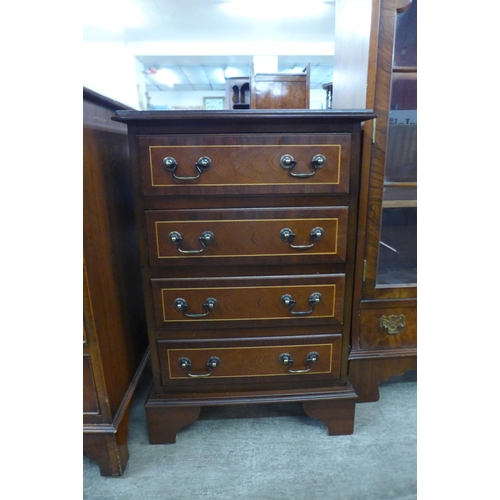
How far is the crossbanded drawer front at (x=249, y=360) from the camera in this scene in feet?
2.85

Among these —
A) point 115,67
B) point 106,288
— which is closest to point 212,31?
point 115,67

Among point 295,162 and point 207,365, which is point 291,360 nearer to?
point 207,365

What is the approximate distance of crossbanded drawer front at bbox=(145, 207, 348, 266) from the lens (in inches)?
30.5

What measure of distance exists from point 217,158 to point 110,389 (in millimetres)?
649

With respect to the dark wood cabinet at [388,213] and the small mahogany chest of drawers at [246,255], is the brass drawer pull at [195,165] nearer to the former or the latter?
the small mahogany chest of drawers at [246,255]

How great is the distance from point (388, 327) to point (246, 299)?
519 mm

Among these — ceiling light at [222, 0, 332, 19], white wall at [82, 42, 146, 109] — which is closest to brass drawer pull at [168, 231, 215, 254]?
ceiling light at [222, 0, 332, 19]

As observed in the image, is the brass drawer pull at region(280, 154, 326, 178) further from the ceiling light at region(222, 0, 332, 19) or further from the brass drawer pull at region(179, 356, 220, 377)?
the ceiling light at region(222, 0, 332, 19)

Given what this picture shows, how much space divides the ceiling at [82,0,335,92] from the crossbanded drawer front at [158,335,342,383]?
11.1 feet

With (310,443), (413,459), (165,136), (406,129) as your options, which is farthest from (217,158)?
(413,459)

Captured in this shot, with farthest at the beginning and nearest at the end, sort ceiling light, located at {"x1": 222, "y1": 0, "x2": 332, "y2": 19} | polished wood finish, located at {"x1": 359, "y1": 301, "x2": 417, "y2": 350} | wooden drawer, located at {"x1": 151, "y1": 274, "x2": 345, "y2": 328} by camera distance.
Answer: ceiling light, located at {"x1": 222, "y1": 0, "x2": 332, "y2": 19}
polished wood finish, located at {"x1": 359, "y1": 301, "x2": 417, "y2": 350}
wooden drawer, located at {"x1": 151, "y1": 274, "x2": 345, "y2": 328}

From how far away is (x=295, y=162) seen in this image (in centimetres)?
75

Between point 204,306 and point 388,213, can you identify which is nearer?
point 204,306

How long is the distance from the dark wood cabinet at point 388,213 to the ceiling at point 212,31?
110 inches
